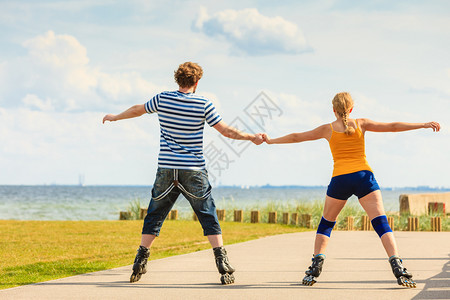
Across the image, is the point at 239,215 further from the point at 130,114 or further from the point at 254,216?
the point at 130,114

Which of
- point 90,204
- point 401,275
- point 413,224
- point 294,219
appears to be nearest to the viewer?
point 401,275

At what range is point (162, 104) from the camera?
20.1ft

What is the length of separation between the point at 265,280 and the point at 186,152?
1636 mm

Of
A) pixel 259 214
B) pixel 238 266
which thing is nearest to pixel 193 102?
pixel 238 266

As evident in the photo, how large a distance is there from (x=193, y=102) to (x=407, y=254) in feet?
16.5

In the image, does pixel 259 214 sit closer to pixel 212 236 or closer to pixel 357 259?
pixel 357 259

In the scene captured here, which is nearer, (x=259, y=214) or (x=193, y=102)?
(x=193, y=102)

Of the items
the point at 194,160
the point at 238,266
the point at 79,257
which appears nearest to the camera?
the point at 194,160

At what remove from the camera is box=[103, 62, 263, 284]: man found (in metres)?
6.05

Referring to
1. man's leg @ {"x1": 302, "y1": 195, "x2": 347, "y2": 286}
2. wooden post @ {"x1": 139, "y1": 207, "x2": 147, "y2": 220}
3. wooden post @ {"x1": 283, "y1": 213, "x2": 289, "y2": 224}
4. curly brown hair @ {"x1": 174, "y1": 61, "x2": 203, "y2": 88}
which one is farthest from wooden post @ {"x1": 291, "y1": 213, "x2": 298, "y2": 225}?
curly brown hair @ {"x1": 174, "y1": 61, "x2": 203, "y2": 88}

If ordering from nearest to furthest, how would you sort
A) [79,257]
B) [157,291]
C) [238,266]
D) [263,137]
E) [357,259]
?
[157,291]
[263,137]
[238,266]
[357,259]
[79,257]

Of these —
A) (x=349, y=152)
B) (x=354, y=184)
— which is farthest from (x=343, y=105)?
(x=354, y=184)

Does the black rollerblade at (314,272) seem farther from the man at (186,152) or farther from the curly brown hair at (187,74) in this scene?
the curly brown hair at (187,74)

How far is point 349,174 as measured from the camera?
6.06 meters
